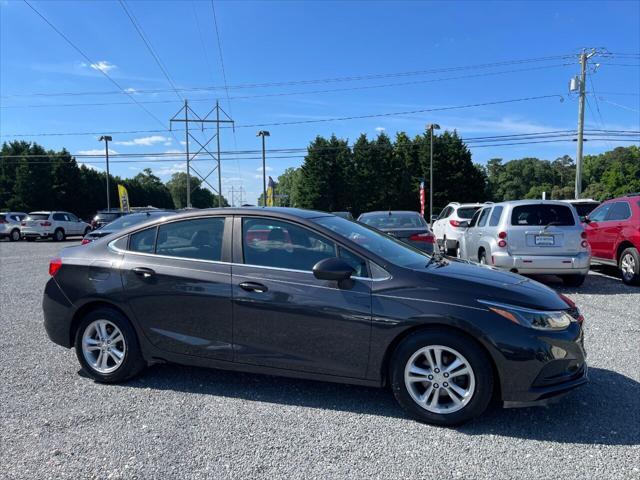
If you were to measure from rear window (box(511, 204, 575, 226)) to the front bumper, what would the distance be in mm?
613

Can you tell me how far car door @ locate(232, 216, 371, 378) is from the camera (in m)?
3.54

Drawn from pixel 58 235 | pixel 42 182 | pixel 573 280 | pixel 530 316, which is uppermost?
pixel 42 182

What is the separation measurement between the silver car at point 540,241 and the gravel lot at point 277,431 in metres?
3.72

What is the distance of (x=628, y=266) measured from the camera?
29.6ft

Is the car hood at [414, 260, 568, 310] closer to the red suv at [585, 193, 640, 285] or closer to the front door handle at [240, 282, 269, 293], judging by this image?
the front door handle at [240, 282, 269, 293]

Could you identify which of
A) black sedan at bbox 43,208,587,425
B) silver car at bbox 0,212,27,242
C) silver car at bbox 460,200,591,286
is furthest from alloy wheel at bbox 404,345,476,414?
silver car at bbox 0,212,27,242

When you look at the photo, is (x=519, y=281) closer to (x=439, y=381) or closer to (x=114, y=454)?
(x=439, y=381)

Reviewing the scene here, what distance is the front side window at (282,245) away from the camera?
12.4ft

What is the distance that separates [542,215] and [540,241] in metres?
0.51

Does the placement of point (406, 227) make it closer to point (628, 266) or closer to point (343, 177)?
point (628, 266)

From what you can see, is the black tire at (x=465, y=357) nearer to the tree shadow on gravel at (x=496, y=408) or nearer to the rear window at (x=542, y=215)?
the tree shadow on gravel at (x=496, y=408)

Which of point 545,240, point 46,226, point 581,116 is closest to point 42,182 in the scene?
point 46,226

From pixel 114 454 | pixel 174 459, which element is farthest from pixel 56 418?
pixel 174 459

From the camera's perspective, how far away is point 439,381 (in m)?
3.39
